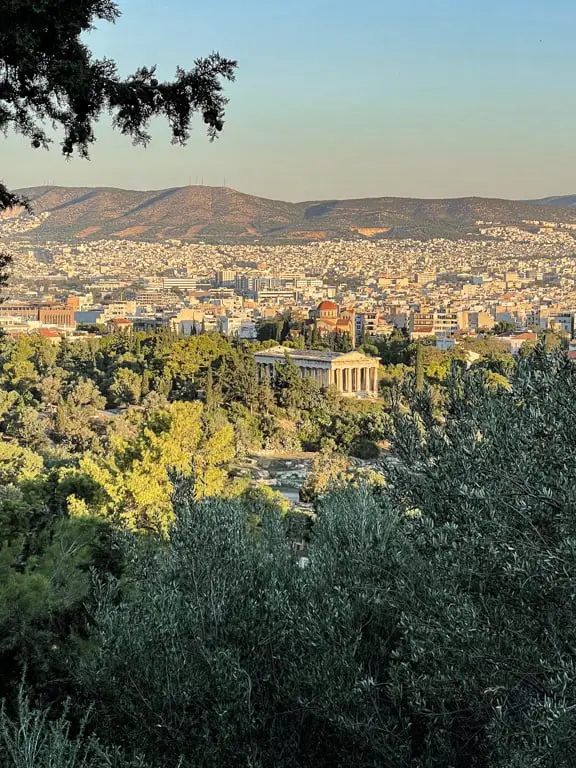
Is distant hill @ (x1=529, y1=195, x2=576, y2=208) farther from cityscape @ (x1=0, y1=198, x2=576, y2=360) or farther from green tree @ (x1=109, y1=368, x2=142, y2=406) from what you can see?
green tree @ (x1=109, y1=368, x2=142, y2=406)

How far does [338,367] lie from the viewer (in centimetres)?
4075

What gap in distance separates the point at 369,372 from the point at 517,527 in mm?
38710

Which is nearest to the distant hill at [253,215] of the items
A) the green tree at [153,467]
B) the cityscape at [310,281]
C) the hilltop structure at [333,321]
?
the cityscape at [310,281]

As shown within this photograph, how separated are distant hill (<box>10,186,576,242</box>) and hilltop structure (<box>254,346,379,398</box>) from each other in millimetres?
102561

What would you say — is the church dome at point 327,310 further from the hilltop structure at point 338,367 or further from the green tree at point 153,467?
the green tree at point 153,467

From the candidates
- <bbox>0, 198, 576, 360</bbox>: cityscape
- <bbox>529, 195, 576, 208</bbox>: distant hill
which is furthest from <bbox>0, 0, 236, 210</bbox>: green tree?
<bbox>529, 195, 576, 208</bbox>: distant hill

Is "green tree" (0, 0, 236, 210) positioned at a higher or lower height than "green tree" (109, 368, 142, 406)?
higher

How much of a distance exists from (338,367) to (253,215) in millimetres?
112646

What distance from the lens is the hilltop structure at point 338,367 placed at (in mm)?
40688

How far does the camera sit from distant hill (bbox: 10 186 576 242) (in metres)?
144

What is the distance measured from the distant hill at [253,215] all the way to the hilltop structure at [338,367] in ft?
336

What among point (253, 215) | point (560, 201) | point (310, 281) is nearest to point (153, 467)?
point (310, 281)

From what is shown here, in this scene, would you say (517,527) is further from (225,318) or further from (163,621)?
(225,318)

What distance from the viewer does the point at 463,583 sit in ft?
11.2
